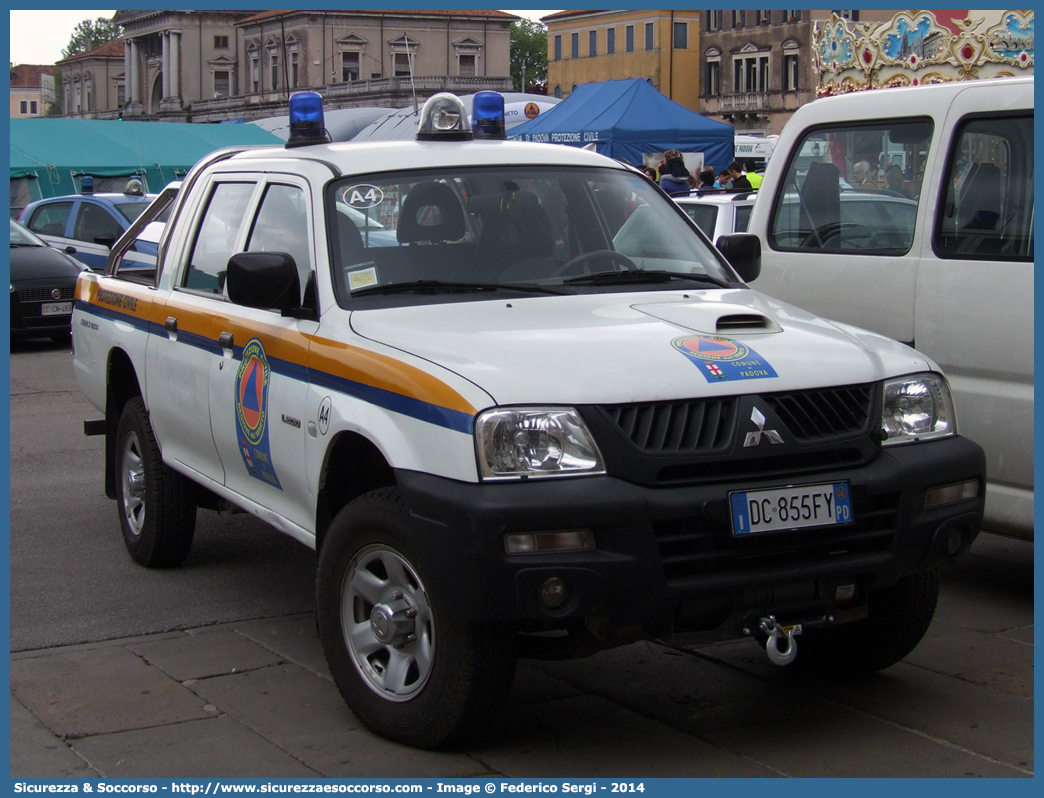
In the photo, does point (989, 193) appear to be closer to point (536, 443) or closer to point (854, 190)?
point (854, 190)

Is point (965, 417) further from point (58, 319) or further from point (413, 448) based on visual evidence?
point (58, 319)

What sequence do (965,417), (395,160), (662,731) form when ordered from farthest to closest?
(965,417), (395,160), (662,731)

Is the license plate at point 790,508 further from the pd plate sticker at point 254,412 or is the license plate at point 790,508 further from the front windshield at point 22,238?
the front windshield at point 22,238

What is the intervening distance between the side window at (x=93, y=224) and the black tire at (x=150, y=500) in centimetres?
1269

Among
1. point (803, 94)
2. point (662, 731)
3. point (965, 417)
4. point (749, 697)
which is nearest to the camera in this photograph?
point (662, 731)

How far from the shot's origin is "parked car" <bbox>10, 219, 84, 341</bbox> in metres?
15.8

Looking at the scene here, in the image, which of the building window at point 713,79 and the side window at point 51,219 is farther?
the building window at point 713,79

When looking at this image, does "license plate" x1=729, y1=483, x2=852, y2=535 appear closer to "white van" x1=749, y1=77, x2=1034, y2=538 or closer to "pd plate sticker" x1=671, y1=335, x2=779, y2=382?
"pd plate sticker" x1=671, y1=335, x2=779, y2=382

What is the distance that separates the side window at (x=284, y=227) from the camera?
503 centimetres

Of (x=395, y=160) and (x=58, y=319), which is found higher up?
(x=395, y=160)

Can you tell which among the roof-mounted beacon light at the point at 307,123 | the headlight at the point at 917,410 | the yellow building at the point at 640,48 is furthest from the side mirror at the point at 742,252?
the yellow building at the point at 640,48
